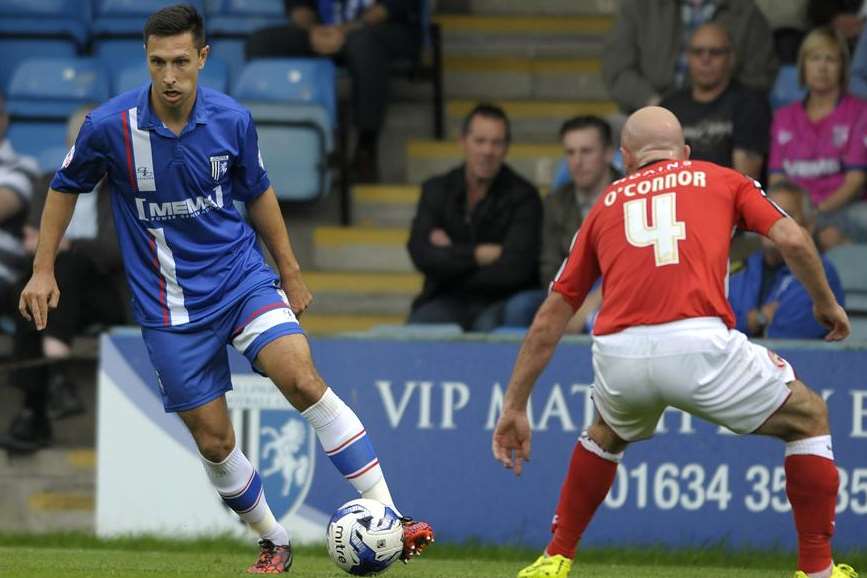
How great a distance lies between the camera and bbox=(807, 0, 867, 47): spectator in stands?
12094 millimetres

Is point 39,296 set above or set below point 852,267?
above

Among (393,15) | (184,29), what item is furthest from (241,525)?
(393,15)

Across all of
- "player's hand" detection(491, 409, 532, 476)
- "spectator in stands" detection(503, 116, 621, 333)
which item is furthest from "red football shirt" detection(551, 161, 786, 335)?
"spectator in stands" detection(503, 116, 621, 333)

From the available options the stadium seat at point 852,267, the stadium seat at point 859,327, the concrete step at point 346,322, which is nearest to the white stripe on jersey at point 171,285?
the stadium seat at point 859,327

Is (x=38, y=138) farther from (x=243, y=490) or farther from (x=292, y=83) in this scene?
(x=243, y=490)

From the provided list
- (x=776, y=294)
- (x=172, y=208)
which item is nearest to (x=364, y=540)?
(x=172, y=208)

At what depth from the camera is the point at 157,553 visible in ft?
29.9

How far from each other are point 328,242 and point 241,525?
3.25m

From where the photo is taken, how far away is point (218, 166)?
689 cm

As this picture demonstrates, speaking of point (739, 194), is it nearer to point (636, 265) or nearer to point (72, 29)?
point (636, 265)

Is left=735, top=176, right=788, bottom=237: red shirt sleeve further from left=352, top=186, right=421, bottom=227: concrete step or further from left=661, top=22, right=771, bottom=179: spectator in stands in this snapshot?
left=352, top=186, right=421, bottom=227: concrete step

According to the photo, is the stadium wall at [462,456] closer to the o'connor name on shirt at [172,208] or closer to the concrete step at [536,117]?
the o'connor name on shirt at [172,208]

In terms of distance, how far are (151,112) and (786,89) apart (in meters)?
5.85

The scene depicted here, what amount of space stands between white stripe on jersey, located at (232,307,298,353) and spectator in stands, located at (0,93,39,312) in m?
4.47
